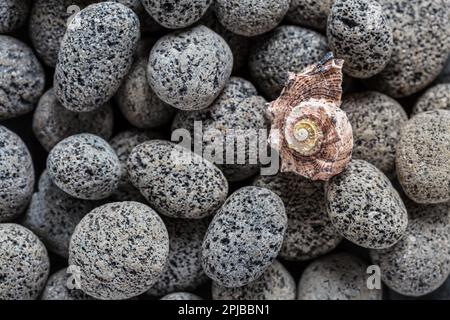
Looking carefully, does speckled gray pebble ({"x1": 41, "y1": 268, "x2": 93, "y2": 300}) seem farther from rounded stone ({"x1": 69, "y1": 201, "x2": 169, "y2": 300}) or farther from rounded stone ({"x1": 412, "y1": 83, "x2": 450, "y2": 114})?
rounded stone ({"x1": 412, "y1": 83, "x2": 450, "y2": 114})

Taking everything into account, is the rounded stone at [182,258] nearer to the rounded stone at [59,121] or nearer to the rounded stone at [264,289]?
the rounded stone at [264,289]

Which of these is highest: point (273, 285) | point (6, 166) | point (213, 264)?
point (6, 166)

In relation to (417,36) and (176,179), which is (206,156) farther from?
(417,36)

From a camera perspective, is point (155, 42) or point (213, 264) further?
point (155, 42)

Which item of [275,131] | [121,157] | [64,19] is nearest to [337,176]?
[275,131]

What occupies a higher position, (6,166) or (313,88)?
(313,88)

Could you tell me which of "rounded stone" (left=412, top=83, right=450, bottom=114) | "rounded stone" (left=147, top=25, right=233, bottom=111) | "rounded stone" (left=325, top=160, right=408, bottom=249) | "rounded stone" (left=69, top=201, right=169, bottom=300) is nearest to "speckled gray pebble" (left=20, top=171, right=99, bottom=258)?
"rounded stone" (left=69, top=201, right=169, bottom=300)

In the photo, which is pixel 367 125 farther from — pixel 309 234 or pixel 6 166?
pixel 6 166
